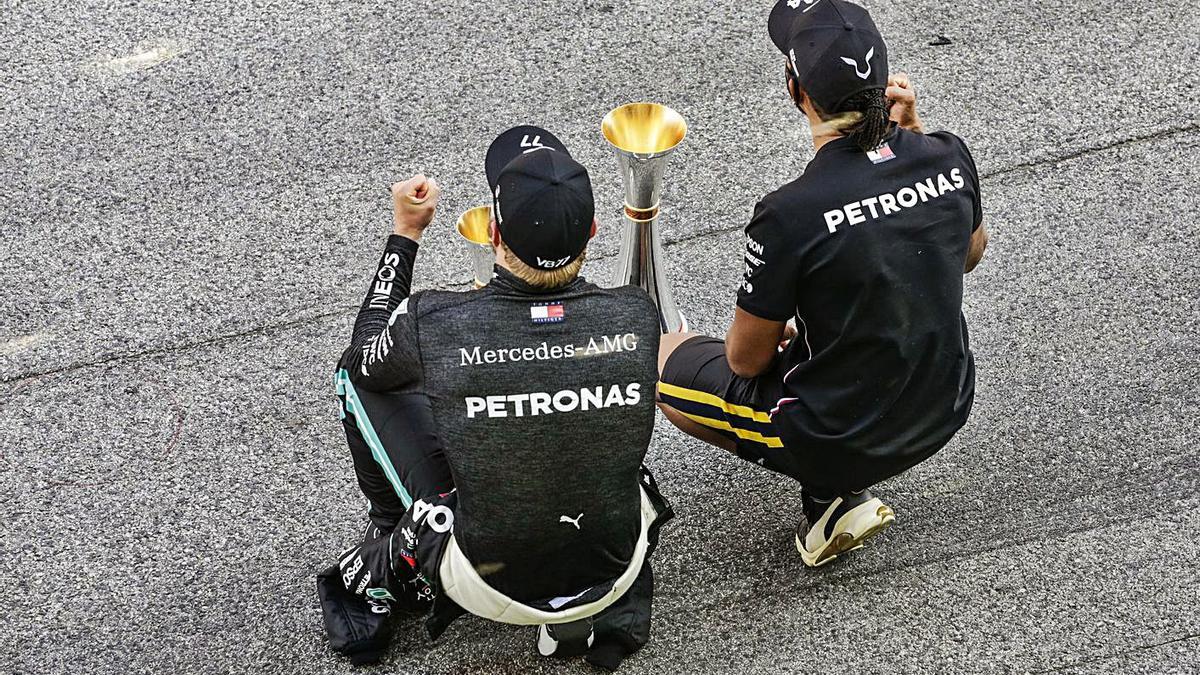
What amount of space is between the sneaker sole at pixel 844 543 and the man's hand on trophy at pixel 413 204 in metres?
1.34

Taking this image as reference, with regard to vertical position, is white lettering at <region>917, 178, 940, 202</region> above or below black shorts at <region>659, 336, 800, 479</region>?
above

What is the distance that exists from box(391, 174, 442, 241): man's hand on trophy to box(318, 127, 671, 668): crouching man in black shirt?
24 cm

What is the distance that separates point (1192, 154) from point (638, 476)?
3.12m

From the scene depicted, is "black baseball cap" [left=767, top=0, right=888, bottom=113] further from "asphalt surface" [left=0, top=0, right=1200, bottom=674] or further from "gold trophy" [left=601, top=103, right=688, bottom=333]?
"asphalt surface" [left=0, top=0, right=1200, bottom=674]

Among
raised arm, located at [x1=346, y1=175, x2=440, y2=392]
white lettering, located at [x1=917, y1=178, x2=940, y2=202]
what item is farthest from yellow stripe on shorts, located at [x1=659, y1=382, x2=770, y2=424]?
raised arm, located at [x1=346, y1=175, x2=440, y2=392]

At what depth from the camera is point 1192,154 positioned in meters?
4.88

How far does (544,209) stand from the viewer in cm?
262

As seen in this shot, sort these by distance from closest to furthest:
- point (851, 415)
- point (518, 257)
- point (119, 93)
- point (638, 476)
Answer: point (518, 257)
point (638, 476)
point (851, 415)
point (119, 93)

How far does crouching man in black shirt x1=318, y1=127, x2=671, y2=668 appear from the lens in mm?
2646

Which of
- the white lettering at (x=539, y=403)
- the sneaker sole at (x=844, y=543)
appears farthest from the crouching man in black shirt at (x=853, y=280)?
the white lettering at (x=539, y=403)

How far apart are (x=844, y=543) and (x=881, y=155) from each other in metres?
1.07

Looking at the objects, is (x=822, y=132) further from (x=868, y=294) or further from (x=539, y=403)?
(x=539, y=403)

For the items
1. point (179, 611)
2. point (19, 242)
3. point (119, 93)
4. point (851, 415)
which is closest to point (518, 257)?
point (851, 415)

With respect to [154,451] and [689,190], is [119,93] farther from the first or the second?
[689,190]
